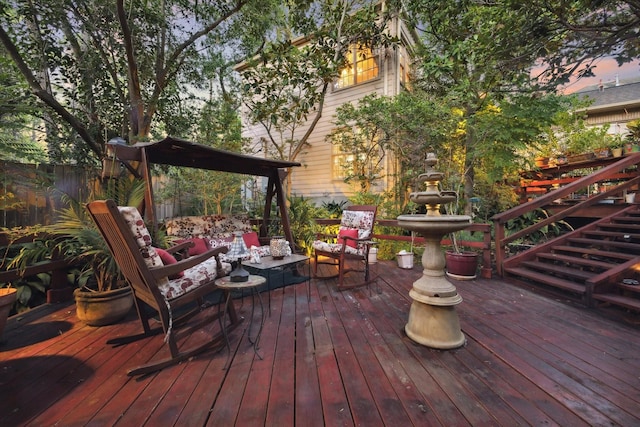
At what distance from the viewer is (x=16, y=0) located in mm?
4094

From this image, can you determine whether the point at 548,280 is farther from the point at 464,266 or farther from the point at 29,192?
the point at 29,192

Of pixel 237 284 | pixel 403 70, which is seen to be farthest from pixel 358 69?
pixel 237 284

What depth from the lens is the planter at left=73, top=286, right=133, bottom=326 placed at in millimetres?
2473

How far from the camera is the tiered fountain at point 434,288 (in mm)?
2045

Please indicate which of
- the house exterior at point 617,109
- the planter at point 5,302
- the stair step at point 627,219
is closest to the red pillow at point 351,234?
the planter at point 5,302

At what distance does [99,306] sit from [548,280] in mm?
4999

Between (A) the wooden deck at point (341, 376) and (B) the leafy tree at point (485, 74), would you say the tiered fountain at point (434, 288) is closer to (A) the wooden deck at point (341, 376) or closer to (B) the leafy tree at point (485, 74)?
(A) the wooden deck at point (341, 376)

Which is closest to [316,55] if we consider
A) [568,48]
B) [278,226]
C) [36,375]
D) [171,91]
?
[171,91]

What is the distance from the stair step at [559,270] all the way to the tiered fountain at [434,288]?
7.08 ft

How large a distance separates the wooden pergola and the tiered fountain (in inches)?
99.7

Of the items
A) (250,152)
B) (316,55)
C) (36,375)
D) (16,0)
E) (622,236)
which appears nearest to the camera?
(36,375)

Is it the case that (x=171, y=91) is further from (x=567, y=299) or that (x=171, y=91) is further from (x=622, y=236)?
(x=622, y=236)

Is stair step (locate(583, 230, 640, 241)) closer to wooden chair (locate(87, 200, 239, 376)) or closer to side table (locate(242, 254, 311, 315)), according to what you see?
side table (locate(242, 254, 311, 315))

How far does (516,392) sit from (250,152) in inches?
329
